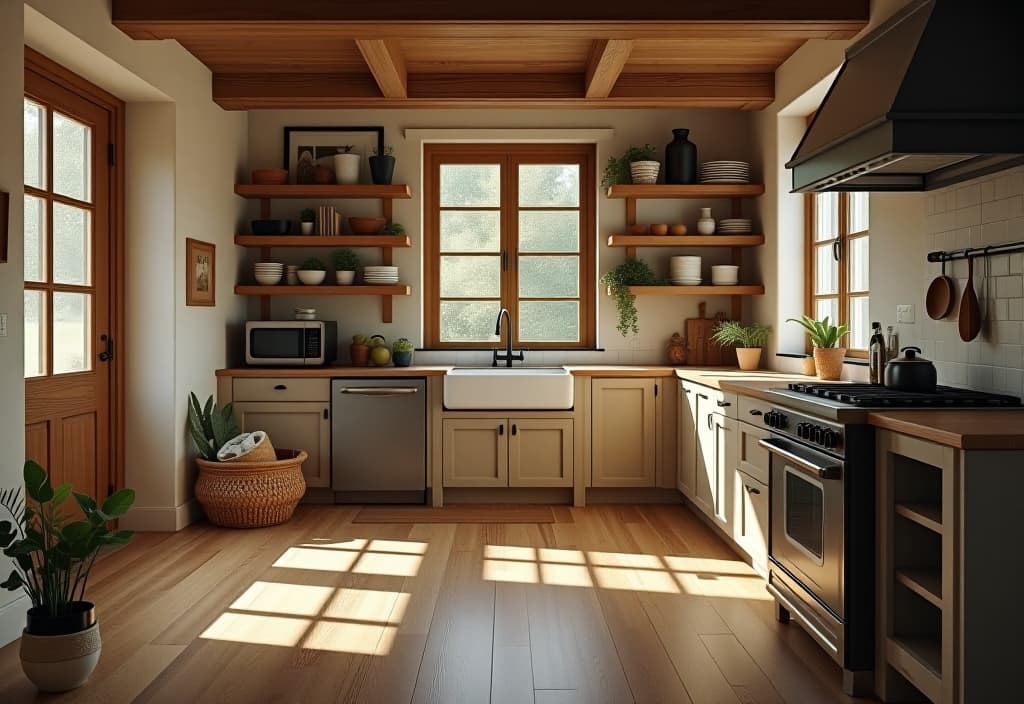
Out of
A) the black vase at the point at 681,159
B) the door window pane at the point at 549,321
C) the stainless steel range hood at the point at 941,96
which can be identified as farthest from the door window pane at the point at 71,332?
the black vase at the point at 681,159

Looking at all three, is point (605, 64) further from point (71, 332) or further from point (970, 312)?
point (71, 332)

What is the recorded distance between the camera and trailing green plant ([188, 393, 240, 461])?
15.7ft

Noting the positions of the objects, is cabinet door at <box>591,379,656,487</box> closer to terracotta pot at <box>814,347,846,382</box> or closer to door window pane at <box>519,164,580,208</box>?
terracotta pot at <box>814,347,846,382</box>

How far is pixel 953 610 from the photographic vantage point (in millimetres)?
2180

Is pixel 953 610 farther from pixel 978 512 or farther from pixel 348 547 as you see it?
pixel 348 547

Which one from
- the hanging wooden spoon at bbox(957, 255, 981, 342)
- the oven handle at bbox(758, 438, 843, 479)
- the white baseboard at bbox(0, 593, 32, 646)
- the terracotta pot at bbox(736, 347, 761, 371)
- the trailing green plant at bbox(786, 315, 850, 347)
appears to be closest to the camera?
the oven handle at bbox(758, 438, 843, 479)

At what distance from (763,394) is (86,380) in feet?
10.3

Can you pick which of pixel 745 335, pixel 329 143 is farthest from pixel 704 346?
pixel 329 143

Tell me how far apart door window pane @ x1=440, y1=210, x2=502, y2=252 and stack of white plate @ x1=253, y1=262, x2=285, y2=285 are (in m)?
1.08

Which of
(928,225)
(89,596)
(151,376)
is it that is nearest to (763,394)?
(928,225)

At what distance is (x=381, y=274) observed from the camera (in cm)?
562

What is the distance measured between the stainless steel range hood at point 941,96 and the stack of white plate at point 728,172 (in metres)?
2.33

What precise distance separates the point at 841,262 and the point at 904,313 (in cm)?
101

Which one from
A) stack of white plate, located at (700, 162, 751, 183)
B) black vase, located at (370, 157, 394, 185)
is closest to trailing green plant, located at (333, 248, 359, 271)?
black vase, located at (370, 157, 394, 185)
